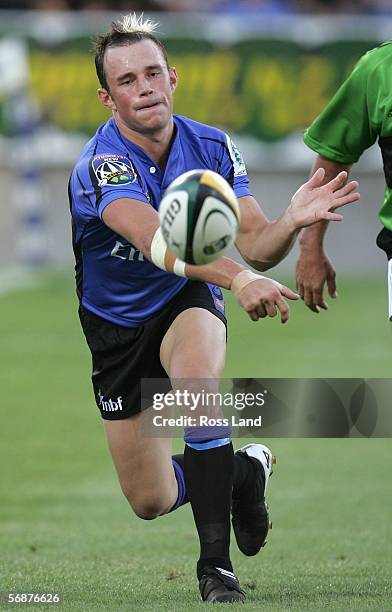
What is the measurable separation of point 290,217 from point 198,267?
1.77ft

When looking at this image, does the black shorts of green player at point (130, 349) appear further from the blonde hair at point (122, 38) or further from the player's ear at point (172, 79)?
the blonde hair at point (122, 38)

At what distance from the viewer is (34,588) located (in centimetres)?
605

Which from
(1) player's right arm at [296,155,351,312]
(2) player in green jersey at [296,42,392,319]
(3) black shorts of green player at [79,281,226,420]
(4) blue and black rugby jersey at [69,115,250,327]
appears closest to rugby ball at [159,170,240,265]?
(4) blue and black rugby jersey at [69,115,250,327]

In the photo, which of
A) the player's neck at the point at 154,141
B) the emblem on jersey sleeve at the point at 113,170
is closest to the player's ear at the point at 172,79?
the player's neck at the point at 154,141

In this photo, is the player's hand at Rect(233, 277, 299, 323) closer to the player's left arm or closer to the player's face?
the player's left arm

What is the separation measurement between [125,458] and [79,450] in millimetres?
4257

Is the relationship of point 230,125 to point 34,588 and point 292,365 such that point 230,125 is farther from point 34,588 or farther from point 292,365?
point 34,588

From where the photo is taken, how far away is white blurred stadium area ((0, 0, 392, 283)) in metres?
22.5

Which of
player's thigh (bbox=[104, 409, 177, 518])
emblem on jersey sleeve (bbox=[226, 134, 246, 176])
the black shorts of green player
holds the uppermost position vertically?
emblem on jersey sleeve (bbox=[226, 134, 246, 176])

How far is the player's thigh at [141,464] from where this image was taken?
654 cm

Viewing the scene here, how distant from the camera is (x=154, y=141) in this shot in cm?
636

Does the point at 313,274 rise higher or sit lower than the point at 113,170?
lower

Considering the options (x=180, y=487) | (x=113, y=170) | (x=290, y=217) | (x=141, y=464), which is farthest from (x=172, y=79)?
(x=180, y=487)

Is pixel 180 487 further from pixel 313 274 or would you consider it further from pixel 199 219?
pixel 199 219
